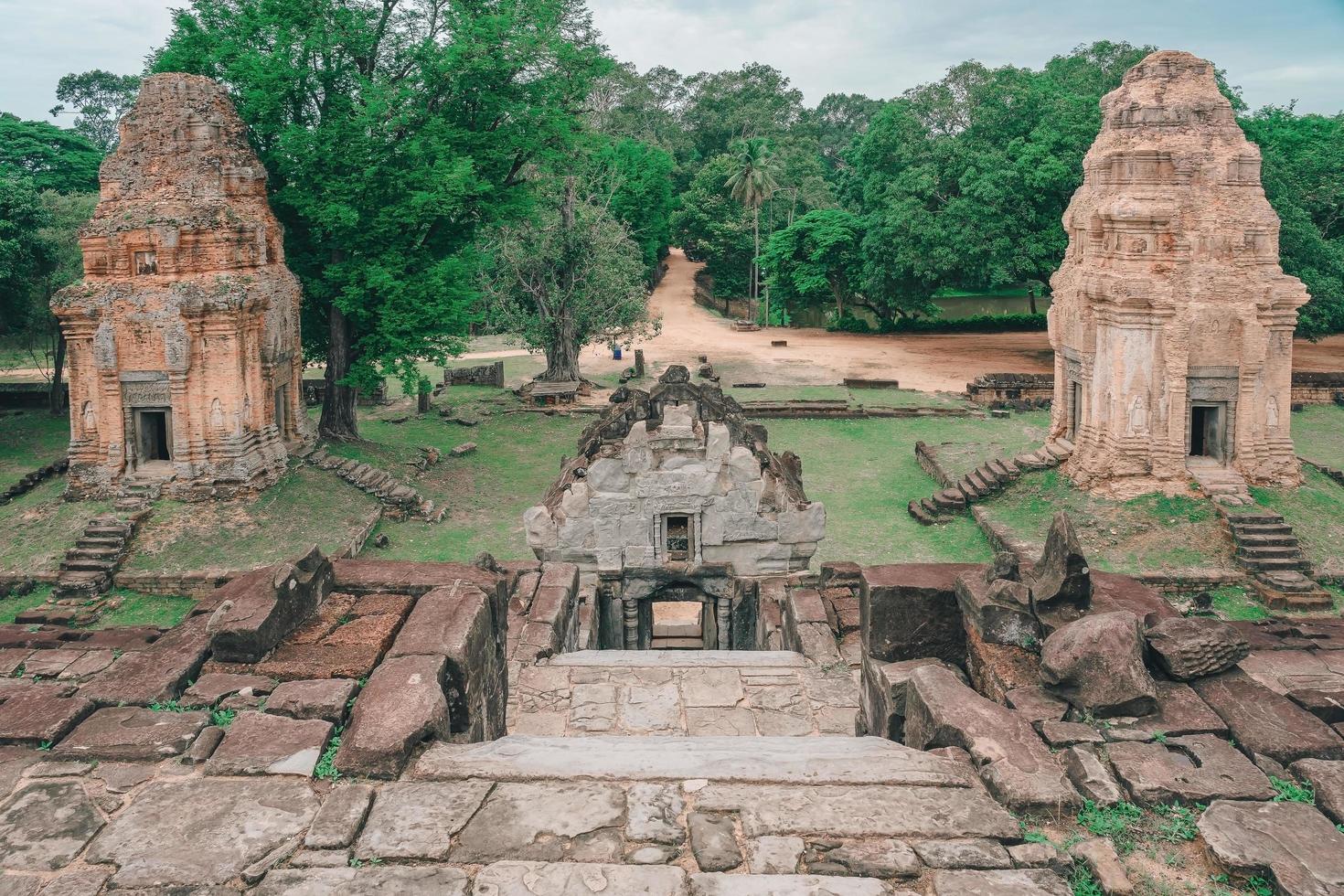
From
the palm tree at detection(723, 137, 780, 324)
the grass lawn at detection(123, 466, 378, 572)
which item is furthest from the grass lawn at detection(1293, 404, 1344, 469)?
the palm tree at detection(723, 137, 780, 324)

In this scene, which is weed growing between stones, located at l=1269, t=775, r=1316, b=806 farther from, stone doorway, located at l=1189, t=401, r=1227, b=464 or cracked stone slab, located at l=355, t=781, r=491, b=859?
stone doorway, located at l=1189, t=401, r=1227, b=464

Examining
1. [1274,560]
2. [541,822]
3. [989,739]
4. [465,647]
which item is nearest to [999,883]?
[989,739]

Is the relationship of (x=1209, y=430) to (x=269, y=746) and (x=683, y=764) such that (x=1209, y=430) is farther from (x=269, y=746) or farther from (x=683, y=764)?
(x=269, y=746)

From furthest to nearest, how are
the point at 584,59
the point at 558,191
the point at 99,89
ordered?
1. the point at 99,89
2. the point at 558,191
3. the point at 584,59

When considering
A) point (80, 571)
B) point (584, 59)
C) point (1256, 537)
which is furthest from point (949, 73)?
point (80, 571)

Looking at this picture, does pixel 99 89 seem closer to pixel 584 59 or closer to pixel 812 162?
pixel 812 162

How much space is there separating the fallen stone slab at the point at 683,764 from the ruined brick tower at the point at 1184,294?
13379 millimetres

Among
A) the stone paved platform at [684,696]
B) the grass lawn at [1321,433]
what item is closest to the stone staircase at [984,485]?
the grass lawn at [1321,433]

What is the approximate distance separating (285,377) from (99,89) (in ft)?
185

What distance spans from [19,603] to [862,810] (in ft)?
50.1

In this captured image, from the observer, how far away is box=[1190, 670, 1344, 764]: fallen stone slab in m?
6.56

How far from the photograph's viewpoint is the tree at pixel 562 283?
31891 mm

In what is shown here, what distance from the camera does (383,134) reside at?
70.5 ft

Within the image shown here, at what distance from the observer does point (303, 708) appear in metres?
7.05
